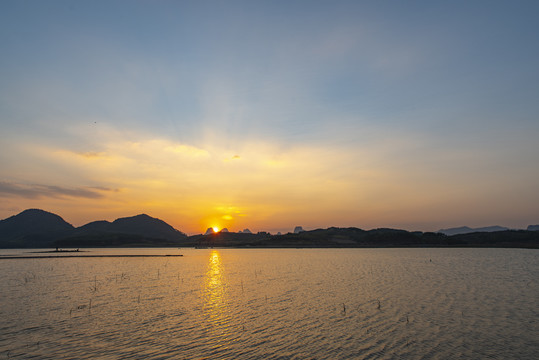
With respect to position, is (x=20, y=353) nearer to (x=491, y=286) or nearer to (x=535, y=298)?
(x=535, y=298)

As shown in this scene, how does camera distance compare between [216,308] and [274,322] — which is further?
[216,308]

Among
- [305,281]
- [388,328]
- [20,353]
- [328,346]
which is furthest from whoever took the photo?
[305,281]

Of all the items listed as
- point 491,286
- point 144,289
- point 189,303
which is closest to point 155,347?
point 189,303

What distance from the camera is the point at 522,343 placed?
24.2 m

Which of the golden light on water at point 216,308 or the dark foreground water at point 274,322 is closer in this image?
the dark foreground water at point 274,322

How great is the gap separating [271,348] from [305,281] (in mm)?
38258

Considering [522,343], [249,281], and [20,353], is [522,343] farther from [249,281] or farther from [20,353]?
[249,281]

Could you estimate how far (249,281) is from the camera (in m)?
62.5

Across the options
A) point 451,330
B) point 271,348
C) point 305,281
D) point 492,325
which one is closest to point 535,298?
point 492,325

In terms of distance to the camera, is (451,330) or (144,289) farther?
(144,289)

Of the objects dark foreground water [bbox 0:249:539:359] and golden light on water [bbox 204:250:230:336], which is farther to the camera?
golden light on water [bbox 204:250:230:336]

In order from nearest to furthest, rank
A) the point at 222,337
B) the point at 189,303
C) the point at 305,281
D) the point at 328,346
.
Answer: the point at 328,346
the point at 222,337
the point at 189,303
the point at 305,281

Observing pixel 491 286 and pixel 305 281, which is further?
pixel 305 281

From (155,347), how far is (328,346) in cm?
1266
